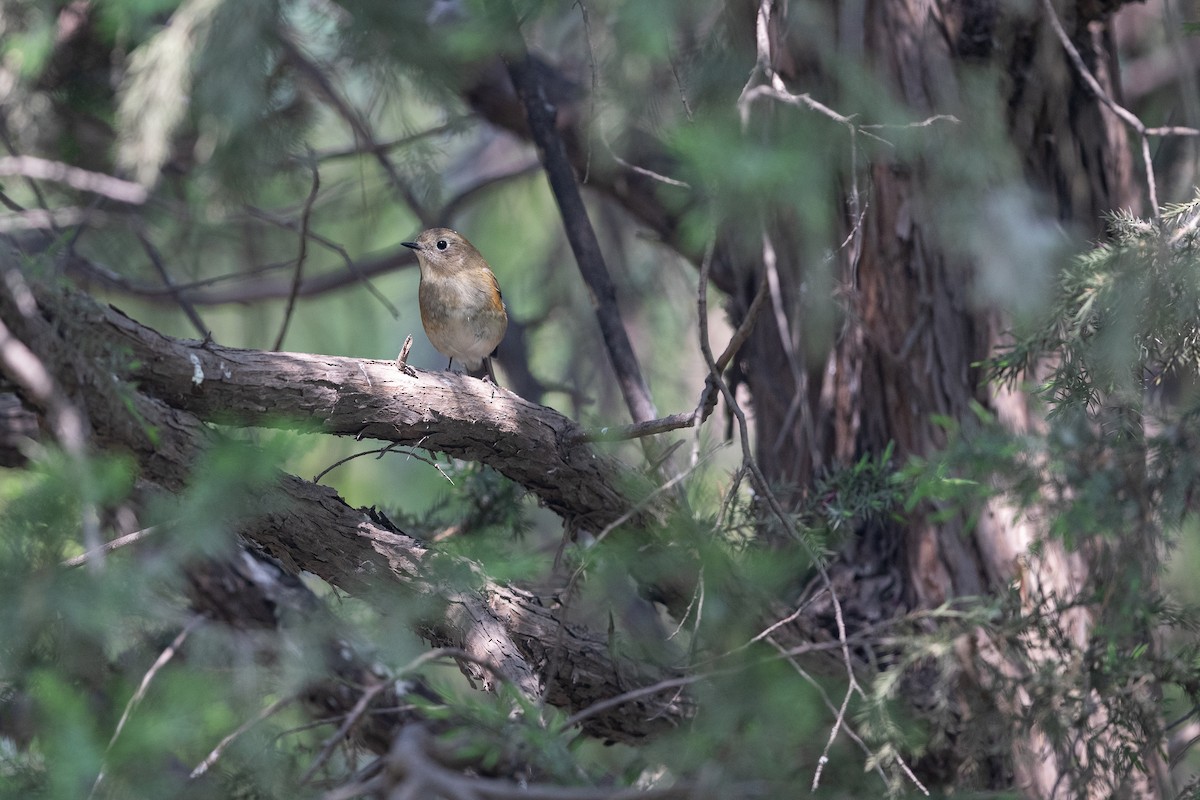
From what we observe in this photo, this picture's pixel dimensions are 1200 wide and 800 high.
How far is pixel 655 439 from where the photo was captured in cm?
387

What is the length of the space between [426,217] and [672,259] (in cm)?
156

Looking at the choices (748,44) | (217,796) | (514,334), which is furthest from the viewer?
(514,334)

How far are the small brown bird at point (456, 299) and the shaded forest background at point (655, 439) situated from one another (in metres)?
0.37

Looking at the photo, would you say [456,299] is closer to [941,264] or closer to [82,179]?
[82,179]

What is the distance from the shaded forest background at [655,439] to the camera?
193cm

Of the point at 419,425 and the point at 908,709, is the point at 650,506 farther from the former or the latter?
the point at 908,709

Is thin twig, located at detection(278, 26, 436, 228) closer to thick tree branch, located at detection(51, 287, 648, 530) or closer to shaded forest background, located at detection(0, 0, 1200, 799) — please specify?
shaded forest background, located at detection(0, 0, 1200, 799)

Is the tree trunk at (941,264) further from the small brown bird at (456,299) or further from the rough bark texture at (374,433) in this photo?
the small brown bird at (456,299)

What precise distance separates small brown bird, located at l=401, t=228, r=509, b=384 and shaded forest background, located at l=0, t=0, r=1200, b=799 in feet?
1.22

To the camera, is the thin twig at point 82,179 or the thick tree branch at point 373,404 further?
the thin twig at point 82,179

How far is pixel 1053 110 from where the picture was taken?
3588mm

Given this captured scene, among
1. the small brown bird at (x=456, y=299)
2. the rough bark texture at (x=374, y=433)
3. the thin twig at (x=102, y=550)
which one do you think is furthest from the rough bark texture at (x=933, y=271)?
the thin twig at (x=102, y=550)

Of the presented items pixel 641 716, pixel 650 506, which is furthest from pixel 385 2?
pixel 641 716

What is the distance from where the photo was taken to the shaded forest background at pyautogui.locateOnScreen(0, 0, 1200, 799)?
1926mm
